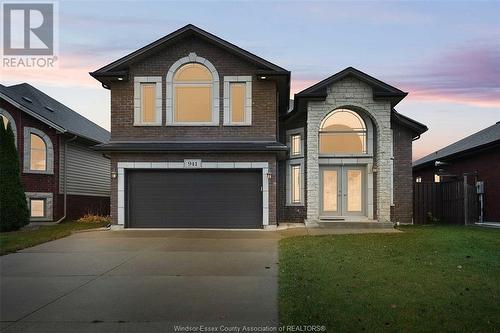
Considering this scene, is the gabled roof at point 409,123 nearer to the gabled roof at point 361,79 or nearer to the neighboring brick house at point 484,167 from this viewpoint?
the gabled roof at point 361,79

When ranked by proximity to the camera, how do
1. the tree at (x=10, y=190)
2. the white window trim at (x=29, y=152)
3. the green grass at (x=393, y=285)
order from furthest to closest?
the white window trim at (x=29, y=152), the tree at (x=10, y=190), the green grass at (x=393, y=285)

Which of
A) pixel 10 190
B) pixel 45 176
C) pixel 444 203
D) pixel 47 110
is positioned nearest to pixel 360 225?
pixel 444 203

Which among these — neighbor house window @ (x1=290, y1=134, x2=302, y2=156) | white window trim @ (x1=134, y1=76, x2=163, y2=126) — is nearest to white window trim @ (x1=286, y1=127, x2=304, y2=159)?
neighbor house window @ (x1=290, y1=134, x2=302, y2=156)

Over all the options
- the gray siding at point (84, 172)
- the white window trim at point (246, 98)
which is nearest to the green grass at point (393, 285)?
the white window trim at point (246, 98)

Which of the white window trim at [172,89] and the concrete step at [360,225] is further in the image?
the white window trim at [172,89]

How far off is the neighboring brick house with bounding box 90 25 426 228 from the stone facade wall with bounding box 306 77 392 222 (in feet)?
0.12

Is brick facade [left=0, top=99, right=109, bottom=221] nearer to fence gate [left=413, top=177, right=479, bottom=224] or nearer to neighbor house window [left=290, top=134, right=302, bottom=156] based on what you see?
neighbor house window [left=290, top=134, right=302, bottom=156]

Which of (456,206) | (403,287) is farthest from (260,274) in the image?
(456,206)

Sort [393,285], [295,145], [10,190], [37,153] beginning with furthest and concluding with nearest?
[37,153], [295,145], [10,190], [393,285]

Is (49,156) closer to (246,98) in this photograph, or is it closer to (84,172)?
(84,172)

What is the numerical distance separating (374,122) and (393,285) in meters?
11.8

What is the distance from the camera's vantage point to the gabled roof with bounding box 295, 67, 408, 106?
1833 centimetres

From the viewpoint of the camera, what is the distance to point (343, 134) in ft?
64.2

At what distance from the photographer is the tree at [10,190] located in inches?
739
